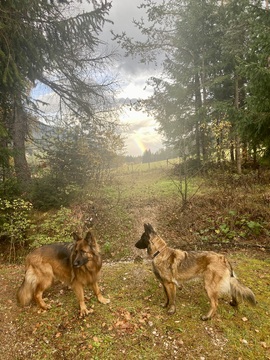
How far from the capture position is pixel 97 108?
49.9 ft

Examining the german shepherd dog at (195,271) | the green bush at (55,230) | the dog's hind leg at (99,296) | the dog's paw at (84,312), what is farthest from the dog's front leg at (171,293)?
the green bush at (55,230)

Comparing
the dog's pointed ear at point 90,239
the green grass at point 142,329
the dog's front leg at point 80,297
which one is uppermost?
the dog's pointed ear at point 90,239

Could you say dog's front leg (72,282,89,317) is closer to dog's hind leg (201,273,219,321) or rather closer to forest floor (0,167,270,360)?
forest floor (0,167,270,360)

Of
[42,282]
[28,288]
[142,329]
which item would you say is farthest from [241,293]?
[28,288]

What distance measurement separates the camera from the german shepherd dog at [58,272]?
15.0 feet

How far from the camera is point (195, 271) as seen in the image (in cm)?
448

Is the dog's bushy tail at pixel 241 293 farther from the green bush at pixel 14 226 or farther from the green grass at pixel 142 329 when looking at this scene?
the green bush at pixel 14 226

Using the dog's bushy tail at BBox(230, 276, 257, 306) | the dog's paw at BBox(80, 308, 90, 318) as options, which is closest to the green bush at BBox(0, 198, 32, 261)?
the dog's paw at BBox(80, 308, 90, 318)

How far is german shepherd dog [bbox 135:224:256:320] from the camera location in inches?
170

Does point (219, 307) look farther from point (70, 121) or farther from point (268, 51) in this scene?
point (70, 121)

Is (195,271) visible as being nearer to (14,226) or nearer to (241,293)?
(241,293)

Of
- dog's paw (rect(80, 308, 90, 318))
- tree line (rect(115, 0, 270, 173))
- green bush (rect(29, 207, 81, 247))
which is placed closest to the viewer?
dog's paw (rect(80, 308, 90, 318))

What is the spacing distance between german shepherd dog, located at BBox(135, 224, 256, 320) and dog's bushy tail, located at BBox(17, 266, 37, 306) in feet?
7.67

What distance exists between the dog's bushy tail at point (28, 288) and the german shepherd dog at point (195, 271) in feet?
7.67
